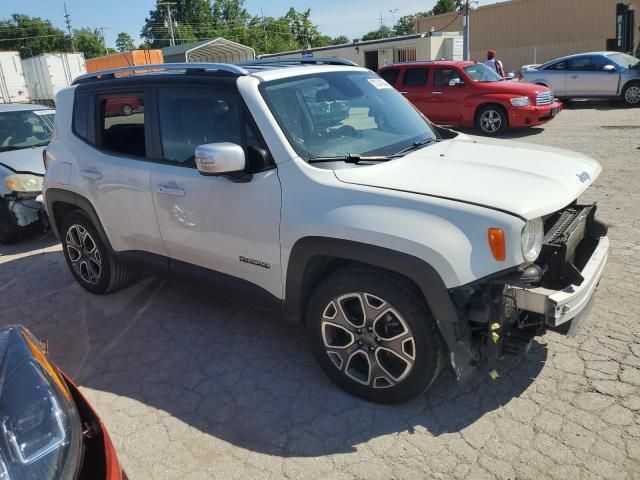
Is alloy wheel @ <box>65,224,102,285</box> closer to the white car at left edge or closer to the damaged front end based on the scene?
the white car at left edge

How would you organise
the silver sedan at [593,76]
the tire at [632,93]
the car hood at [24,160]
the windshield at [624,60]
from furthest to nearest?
the windshield at [624,60] → the silver sedan at [593,76] → the tire at [632,93] → the car hood at [24,160]

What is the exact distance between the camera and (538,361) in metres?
3.32

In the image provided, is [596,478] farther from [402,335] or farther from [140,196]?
[140,196]

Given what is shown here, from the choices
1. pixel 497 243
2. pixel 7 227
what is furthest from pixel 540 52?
pixel 497 243

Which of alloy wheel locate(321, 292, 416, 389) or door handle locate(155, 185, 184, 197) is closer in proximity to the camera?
alloy wheel locate(321, 292, 416, 389)

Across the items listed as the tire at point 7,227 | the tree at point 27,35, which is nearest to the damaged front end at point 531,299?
the tire at point 7,227

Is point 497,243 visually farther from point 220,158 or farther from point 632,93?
point 632,93

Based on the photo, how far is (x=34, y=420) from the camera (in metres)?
1.85

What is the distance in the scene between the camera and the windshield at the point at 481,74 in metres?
12.3

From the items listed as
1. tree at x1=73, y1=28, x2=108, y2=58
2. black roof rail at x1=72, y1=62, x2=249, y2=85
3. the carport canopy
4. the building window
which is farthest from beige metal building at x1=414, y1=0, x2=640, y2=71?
tree at x1=73, y1=28, x2=108, y2=58

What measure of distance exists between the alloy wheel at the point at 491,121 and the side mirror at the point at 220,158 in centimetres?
1027

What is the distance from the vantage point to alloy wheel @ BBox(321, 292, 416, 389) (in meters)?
2.81

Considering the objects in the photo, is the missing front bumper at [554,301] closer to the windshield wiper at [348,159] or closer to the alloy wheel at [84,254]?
the windshield wiper at [348,159]

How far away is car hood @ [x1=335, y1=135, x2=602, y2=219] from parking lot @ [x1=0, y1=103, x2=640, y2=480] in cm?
115
